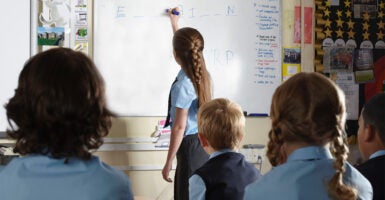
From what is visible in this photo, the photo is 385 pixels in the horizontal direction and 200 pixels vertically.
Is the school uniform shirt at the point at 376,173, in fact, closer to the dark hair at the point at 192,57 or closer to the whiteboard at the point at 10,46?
the dark hair at the point at 192,57

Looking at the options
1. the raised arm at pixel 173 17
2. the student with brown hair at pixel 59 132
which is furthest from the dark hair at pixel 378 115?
the raised arm at pixel 173 17

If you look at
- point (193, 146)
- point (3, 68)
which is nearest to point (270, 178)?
point (193, 146)

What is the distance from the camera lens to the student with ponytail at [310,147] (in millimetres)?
1297

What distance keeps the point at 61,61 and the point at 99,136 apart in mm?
195

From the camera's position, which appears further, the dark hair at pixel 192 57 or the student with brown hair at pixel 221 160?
the dark hair at pixel 192 57

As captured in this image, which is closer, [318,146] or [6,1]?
[318,146]

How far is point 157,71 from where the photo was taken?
3.50 m

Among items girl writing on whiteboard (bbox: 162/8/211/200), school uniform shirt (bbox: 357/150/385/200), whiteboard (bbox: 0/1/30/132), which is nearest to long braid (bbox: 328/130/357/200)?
school uniform shirt (bbox: 357/150/385/200)

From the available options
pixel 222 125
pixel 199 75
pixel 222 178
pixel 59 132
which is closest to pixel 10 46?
pixel 199 75

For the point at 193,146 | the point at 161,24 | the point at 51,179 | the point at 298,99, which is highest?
the point at 161,24

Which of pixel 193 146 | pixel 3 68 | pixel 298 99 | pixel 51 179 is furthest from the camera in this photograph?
pixel 3 68

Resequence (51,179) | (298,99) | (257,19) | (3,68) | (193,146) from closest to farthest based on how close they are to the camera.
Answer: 1. (51,179)
2. (298,99)
3. (193,146)
4. (3,68)
5. (257,19)

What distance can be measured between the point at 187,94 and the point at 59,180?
5.44 ft

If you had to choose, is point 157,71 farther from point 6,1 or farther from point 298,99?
point 298,99
